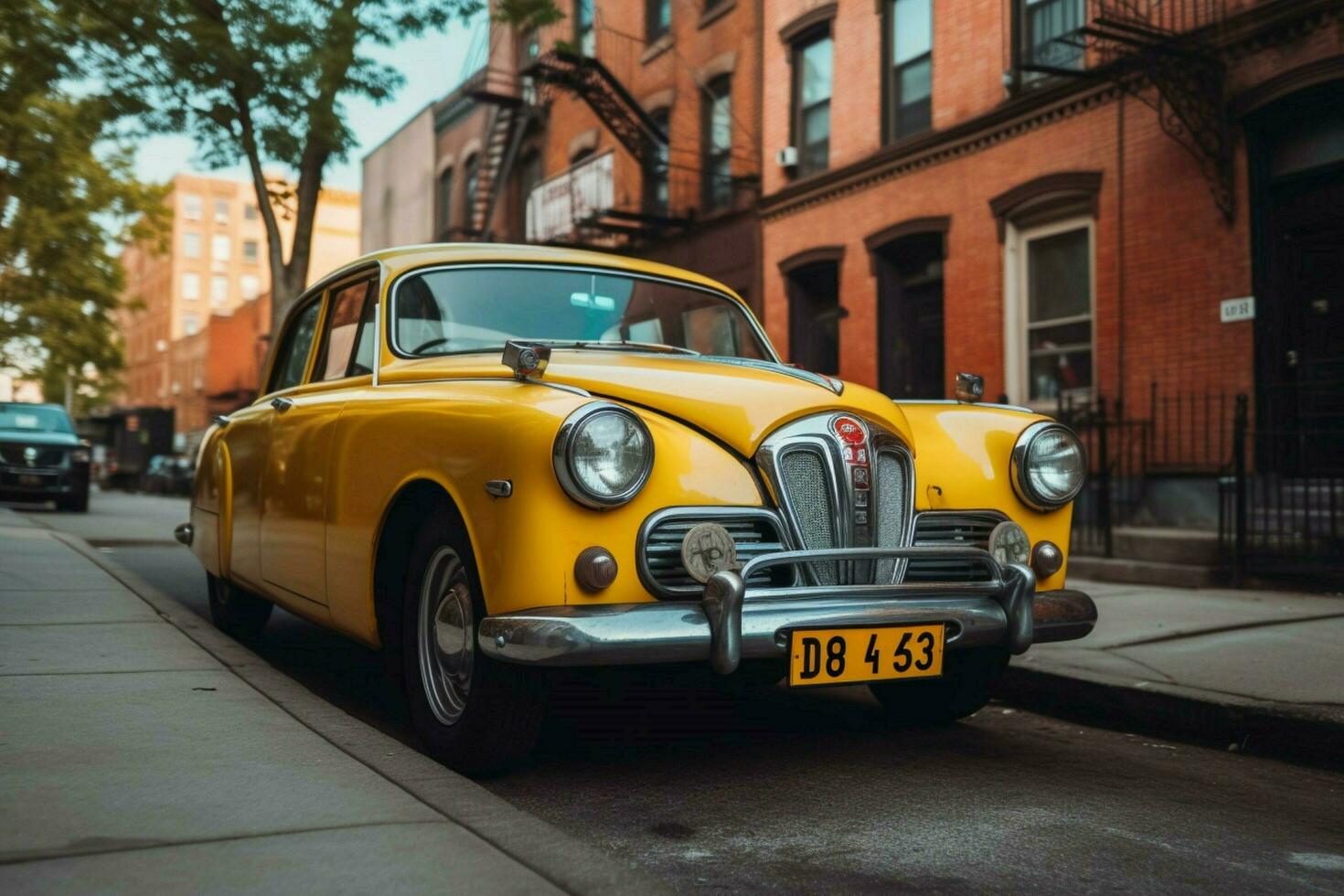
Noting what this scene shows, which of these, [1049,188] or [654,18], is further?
[654,18]

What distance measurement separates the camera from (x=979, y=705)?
4.81 m

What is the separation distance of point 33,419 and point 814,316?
503 inches

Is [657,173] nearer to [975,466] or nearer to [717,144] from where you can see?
[717,144]

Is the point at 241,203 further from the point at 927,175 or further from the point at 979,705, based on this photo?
the point at 979,705

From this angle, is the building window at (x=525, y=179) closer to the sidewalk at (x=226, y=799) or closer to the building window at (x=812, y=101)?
the building window at (x=812, y=101)

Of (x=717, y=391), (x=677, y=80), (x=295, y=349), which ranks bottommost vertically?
(x=717, y=391)

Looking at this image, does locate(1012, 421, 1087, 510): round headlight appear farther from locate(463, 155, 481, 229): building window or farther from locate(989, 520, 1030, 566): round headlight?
locate(463, 155, 481, 229): building window

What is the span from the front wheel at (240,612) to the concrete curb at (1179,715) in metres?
3.71

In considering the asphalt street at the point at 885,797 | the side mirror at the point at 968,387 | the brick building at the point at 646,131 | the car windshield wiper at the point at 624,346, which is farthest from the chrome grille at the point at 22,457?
the side mirror at the point at 968,387

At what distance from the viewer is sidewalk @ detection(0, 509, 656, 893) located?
8.41 ft

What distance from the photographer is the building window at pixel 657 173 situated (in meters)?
20.9

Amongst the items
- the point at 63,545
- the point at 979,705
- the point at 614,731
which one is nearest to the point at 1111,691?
the point at 979,705

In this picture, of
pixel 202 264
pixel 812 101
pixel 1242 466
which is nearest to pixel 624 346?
pixel 1242 466

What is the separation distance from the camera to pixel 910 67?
1572 cm
